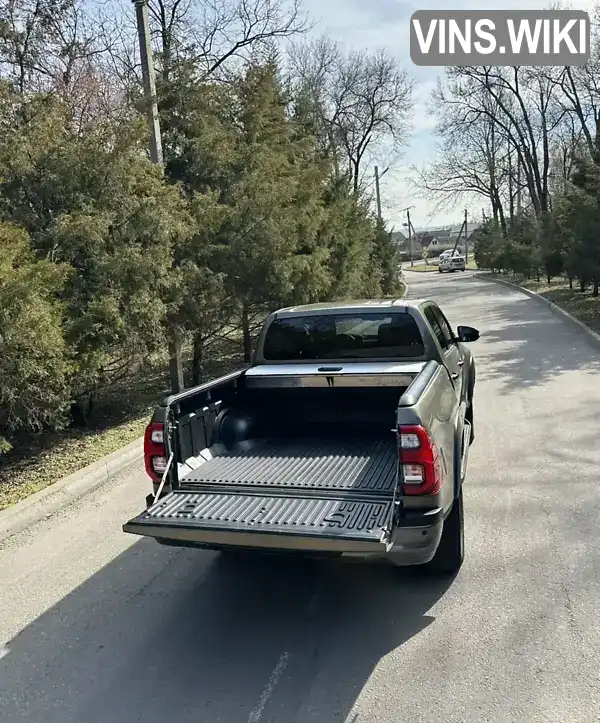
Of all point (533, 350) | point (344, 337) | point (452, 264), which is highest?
point (344, 337)

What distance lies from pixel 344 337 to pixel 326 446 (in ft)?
3.43

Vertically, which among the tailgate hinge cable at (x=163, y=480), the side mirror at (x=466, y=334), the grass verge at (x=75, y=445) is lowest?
the grass verge at (x=75, y=445)

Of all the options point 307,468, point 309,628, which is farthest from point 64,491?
point 309,628

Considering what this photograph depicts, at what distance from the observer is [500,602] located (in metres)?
3.68

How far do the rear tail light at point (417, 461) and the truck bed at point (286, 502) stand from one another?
20 centimetres

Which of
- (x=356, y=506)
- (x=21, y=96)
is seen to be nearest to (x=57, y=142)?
(x=21, y=96)

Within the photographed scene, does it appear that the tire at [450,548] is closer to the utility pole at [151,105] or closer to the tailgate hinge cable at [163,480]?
the tailgate hinge cable at [163,480]

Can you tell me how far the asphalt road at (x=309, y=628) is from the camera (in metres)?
2.94

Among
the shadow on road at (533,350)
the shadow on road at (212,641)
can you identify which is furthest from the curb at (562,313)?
the shadow on road at (212,641)

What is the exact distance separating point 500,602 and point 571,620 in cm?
39

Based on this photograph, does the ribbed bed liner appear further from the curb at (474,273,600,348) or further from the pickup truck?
the curb at (474,273,600,348)

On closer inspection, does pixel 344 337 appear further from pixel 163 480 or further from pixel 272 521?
pixel 272 521

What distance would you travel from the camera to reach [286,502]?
3621 millimetres

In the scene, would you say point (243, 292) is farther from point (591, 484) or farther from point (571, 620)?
point (571, 620)
